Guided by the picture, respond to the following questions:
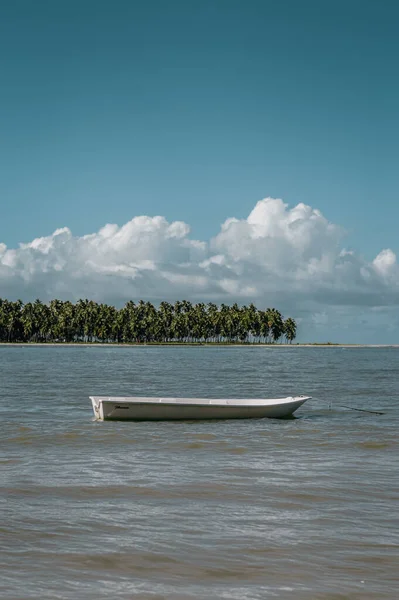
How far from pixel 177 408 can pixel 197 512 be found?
1726 centimetres

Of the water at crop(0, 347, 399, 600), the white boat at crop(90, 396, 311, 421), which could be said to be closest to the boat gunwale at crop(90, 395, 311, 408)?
the white boat at crop(90, 396, 311, 421)

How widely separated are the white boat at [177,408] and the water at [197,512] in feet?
2.54

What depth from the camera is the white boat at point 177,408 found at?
1298 inches

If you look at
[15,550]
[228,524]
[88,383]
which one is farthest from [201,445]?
[88,383]

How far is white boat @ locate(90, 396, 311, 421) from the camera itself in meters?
33.0

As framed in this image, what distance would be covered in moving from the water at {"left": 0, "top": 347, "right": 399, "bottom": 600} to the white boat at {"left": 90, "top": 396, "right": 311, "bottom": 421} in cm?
77

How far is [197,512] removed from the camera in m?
15.9

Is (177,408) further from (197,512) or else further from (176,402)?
(197,512)

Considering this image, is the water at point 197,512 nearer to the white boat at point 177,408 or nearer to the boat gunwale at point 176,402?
the white boat at point 177,408

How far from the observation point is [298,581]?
447 inches

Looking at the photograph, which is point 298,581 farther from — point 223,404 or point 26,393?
point 26,393

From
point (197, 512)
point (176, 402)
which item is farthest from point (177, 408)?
point (197, 512)

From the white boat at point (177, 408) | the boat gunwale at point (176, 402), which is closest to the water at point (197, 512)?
the white boat at point (177, 408)

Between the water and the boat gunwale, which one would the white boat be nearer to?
the boat gunwale
